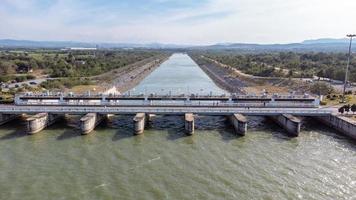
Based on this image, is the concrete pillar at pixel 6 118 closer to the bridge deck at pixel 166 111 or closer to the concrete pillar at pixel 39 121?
the bridge deck at pixel 166 111

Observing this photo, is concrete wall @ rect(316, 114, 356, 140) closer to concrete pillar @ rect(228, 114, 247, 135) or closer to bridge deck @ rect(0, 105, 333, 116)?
bridge deck @ rect(0, 105, 333, 116)

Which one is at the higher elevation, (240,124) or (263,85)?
(240,124)

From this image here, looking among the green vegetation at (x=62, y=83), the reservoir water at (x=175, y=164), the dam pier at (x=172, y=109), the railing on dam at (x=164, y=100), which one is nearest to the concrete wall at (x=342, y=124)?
the dam pier at (x=172, y=109)

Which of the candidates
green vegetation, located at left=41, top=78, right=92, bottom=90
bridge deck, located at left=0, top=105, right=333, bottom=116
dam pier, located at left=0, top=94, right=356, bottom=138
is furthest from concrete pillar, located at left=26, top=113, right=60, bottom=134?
green vegetation, located at left=41, top=78, right=92, bottom=90

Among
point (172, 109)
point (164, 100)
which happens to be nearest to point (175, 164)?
point (172, 109)

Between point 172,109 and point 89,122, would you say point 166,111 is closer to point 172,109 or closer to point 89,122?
point 172,109

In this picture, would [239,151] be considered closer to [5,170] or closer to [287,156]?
[287,156]
